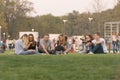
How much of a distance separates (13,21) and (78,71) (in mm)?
85491

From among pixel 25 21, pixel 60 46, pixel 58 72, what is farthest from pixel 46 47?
pixel 25 21

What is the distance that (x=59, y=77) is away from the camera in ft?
27.1

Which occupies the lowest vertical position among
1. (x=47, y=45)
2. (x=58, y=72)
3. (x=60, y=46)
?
(x=60, y=46)

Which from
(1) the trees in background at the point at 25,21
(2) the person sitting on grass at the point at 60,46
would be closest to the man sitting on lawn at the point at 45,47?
(2) the person sitting on grass at the point at 60,46

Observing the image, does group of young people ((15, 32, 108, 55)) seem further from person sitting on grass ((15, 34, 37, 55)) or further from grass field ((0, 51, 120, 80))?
grass field ((0, 51, 120, 80))

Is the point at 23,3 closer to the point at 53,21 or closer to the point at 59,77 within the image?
the point at 53,21

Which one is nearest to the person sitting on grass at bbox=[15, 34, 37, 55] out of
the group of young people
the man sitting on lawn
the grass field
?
the group of young people

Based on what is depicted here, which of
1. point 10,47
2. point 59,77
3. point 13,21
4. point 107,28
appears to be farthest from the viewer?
point 13,21

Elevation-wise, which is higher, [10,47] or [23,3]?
[23,3]

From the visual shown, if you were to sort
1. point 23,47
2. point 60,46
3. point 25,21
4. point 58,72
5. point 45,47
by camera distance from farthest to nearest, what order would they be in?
1. point 25,21
2. point 60,46
3. point 45,47
4. point 23,47
5. point 58,72

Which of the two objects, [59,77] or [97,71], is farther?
[97,71]

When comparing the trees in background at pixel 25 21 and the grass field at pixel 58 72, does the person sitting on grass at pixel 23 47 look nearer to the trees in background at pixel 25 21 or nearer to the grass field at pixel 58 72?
the grass field at pixel 58 72

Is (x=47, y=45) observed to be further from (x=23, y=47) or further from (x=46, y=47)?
(x=23, y=47)

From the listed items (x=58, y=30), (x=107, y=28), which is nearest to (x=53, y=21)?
(x=58, y=30)
